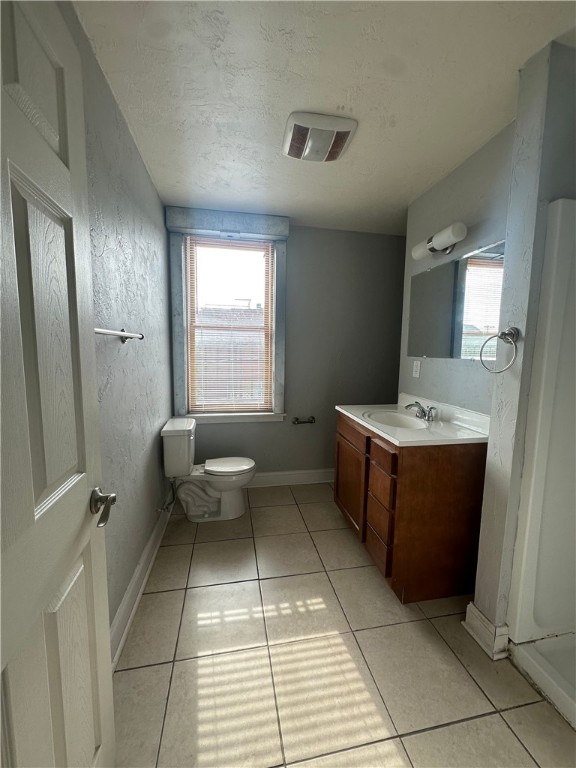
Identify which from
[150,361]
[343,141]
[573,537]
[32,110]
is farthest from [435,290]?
[32,110]

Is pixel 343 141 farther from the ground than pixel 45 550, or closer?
farther from the ground

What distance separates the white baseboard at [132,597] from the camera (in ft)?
4.12

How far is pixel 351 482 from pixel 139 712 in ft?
4.66

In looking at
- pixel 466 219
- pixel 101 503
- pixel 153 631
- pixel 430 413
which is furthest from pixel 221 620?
pixel 466 219

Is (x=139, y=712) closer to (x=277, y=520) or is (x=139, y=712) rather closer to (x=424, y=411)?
(x=277, y=520)

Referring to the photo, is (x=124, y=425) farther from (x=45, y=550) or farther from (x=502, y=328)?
(x=502, y=328)

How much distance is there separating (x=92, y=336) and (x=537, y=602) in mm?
1942

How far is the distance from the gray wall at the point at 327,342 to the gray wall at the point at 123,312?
924 mm

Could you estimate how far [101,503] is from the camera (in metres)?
0.79

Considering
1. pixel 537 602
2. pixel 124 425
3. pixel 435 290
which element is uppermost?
pixel 435 290

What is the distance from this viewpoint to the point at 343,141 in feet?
4.88

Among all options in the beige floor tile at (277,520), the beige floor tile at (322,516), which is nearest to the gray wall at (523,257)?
the beige floor tile at (322,516)

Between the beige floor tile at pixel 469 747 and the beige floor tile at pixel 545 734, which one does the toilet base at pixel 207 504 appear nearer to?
the beige floor tile at pixel 469 747

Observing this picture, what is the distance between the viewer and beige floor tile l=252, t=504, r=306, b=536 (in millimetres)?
2146
